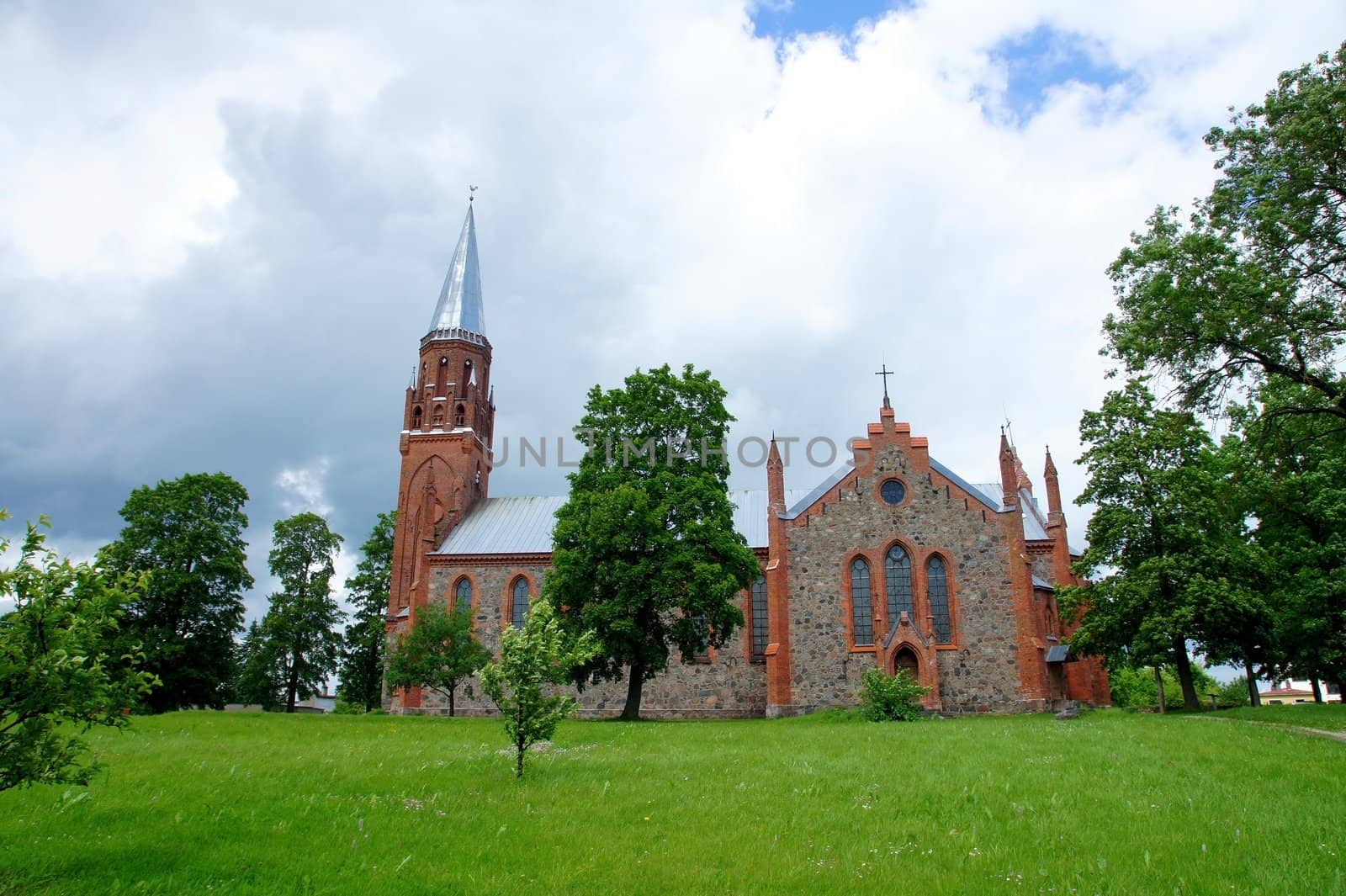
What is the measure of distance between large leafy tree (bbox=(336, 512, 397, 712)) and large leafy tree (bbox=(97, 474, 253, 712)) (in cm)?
798

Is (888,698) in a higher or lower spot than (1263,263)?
lower

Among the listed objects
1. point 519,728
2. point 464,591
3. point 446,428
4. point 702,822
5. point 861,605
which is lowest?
point 702,822

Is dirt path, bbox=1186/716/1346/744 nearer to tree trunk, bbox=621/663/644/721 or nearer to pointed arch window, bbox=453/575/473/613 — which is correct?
tree trunk, bbox=621/663/644/721

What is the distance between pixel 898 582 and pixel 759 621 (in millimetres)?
7181

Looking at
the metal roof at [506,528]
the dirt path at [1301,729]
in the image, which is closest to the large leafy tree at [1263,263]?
the dirt path at [1301,729]

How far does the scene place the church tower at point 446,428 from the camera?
1790 inches

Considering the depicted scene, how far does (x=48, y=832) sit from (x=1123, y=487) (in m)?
30.1

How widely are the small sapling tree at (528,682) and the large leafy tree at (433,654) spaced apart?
20.6 metres

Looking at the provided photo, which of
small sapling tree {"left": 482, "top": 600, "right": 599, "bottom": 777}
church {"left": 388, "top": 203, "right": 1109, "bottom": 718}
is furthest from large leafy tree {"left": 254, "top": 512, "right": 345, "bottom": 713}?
small sapling tree {"left": 482, "top": 600, "right": 599, "bottom": 777}

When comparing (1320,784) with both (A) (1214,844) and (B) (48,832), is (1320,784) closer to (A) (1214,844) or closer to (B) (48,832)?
(A) (1214,844)

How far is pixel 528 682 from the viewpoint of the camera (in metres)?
13.7

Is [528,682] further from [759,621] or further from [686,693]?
[759,621]

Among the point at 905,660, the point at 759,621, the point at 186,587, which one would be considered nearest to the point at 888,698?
the point at 905,660

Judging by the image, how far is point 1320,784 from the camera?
37.2ft
